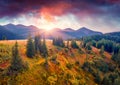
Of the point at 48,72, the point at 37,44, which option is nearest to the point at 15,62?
the point at 48,72

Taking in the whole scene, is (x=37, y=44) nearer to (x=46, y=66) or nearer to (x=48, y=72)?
(x=46, y=66)

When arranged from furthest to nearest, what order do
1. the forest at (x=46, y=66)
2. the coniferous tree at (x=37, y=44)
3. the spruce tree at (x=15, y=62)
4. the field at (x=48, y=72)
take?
the coniferous tree at (x=37, y=44)
the field at (x=48, y=72)
the forest at (x=46, y=66)
the spruce tree at (x=15, y=62)

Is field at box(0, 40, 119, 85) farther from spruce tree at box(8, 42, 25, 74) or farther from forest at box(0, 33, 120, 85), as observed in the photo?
spruce tree at box(8, 42, 25, 74)

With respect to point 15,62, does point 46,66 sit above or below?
below

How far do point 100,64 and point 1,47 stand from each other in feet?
284

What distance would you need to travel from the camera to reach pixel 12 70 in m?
98.9

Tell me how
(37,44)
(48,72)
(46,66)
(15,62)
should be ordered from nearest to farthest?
1. (15,62)
2. (48,72)
3. (46,66)
4. (37,44)

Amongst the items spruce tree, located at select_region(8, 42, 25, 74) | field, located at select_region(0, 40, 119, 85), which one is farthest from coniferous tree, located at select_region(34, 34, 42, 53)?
spruce tree, located at select_region(8, 42, 25, 74)

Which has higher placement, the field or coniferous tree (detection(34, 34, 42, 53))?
coniferous tree (detection(34, 34, 42, 53))

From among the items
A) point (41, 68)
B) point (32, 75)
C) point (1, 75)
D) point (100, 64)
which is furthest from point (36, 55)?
point (100, 64)

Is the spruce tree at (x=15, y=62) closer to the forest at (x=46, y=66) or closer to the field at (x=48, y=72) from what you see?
the forest at (x=46, y=66)

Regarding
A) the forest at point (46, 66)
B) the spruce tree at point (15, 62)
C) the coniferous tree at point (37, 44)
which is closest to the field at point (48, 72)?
the forest at point (46, 66)

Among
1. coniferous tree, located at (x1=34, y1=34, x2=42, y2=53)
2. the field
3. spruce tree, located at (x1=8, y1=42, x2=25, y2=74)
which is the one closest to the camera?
spruce tree, located at (x1=8, y1=42, x2=25, y2=74)

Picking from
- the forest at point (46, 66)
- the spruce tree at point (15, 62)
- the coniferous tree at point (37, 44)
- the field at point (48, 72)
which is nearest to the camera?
the spruce tree at point (15, 62)
